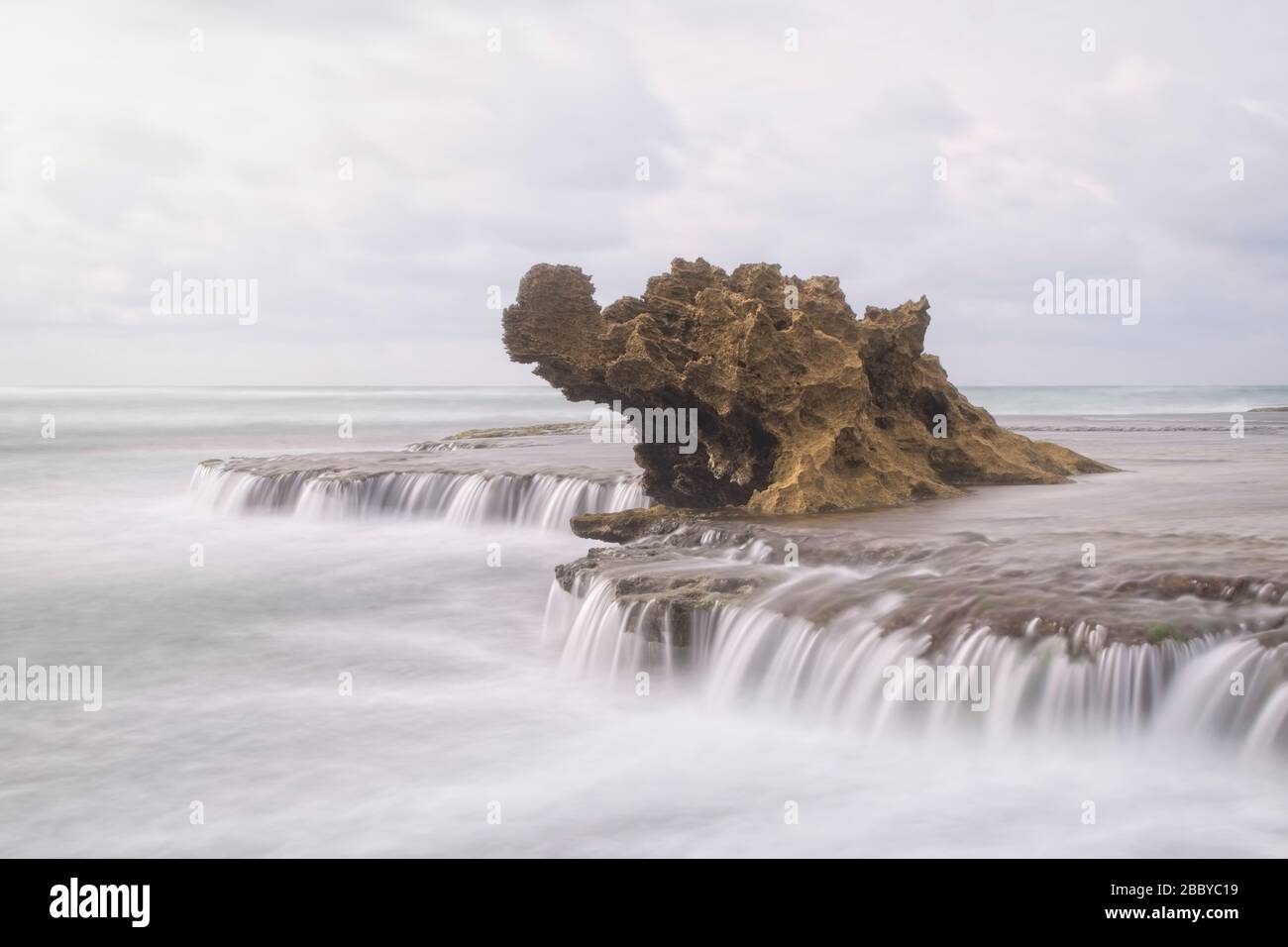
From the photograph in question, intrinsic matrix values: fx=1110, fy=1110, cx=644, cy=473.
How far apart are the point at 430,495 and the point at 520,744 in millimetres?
14609

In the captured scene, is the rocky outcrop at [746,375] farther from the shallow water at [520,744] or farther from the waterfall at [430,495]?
the waterfall at [430,495]

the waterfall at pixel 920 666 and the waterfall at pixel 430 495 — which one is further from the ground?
the waterfall at pixel 430 495

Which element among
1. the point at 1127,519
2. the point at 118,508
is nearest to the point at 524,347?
the point at 1127,519

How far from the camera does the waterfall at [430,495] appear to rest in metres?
21.8

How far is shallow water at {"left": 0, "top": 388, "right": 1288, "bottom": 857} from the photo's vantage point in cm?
811

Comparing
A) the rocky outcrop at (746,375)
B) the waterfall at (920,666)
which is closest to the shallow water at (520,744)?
the waterfall at (920,666)

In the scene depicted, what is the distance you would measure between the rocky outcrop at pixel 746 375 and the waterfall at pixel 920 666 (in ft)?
13.9

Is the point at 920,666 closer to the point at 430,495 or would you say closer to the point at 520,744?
the point at 520,744

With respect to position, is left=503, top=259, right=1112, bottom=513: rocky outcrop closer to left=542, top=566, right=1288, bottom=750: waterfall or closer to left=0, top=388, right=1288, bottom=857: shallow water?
left=0, top=388, right=1288, bottom=857: shallow water

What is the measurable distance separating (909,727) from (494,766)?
361cm

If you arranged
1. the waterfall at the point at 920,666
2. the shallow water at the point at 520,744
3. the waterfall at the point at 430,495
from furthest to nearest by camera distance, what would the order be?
1. the waterfall at the point at 430,495
2. the waterfall at the point at 920,666
3. the shallow water at the point at 520,744

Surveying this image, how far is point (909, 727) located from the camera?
9383 mm
